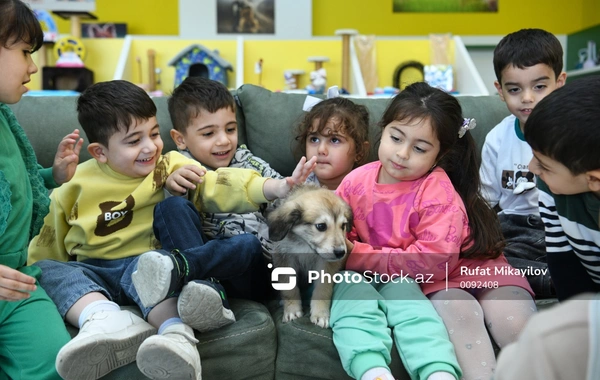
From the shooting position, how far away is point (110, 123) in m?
1.88

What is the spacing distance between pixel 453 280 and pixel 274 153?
0.99 m

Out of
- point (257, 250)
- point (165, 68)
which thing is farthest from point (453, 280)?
point (165, 68)

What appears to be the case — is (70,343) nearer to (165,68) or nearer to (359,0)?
(165,68)

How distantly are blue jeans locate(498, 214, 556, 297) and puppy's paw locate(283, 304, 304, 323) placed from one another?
771 millimetres

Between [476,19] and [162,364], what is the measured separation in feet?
20.7

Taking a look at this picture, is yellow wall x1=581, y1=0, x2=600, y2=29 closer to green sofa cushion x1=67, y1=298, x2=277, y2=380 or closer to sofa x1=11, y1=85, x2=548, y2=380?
sofa x1=11, y1=85, x2=548, y2=380

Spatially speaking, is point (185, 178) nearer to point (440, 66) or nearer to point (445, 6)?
point (440, 66)

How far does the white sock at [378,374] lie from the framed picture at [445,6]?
5845 mm

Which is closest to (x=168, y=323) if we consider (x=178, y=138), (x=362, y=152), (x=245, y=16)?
(x=178, y=138)

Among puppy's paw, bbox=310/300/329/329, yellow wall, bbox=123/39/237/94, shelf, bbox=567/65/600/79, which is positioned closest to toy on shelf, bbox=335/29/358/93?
yellow wall, bbox=123/39/237/94

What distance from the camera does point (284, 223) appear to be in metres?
1.68

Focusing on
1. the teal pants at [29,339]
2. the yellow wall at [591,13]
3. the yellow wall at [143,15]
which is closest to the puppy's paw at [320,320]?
the teal pants at [29,339]

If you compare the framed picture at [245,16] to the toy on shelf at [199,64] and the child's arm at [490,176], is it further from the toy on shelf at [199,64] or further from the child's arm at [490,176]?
the child's arm at [490,176]

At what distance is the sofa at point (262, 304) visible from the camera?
5.24 ft
